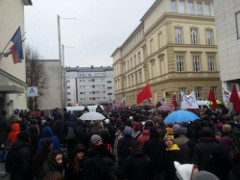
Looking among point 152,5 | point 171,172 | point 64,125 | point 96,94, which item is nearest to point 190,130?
point 171,172

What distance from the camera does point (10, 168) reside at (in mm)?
5039

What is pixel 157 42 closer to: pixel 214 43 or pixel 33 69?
pixel 214 43

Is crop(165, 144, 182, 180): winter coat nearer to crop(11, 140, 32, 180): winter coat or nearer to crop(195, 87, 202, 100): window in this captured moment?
crop(11, 140, 32, 180): winter coat

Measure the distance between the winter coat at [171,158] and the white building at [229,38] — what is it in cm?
1853

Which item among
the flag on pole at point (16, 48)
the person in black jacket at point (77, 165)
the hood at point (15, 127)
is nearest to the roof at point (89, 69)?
the flag on pole at point (16, 48)

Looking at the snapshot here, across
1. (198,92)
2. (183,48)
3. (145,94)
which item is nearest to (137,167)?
(145,94)

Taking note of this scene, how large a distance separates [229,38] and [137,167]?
2062cm

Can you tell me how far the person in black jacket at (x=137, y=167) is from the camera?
4852mm

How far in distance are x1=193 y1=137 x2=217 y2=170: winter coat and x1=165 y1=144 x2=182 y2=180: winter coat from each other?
0.45m

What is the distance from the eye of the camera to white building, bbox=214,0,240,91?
21438 mm

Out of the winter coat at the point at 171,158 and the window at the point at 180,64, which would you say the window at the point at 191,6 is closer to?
the window at the point at 180,64

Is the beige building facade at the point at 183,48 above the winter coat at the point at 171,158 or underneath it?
above

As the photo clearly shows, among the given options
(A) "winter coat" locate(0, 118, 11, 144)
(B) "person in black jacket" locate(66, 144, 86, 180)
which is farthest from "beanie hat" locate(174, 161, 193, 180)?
(A) "winter coat" locate(0, 118, 11, 144)

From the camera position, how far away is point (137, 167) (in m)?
4.85
